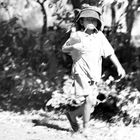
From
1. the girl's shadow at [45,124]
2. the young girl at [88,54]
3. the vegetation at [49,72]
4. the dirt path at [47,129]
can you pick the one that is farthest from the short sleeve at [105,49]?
the girl's shadow at [45,124]

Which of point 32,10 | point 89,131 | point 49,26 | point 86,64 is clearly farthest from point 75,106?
point 32,10

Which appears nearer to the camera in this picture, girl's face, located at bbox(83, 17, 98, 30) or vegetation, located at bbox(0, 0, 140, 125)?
girl's face, located at bbox(83, 17, 98, 30)

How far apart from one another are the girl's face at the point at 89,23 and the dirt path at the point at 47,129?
1.21 m

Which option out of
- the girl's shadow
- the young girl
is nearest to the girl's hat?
the young girl

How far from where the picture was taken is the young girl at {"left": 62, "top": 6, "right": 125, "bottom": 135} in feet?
19.5

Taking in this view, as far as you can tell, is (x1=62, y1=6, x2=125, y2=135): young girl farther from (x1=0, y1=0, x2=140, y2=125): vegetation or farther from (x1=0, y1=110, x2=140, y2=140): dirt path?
(x1=0, y1=0, x2=140, y2=125): vegetation

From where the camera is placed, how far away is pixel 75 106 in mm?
6617

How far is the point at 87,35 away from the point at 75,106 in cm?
103

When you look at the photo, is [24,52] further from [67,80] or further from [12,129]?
[12,129]

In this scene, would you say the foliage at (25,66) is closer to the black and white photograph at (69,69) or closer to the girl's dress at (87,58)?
the black and white photograph at (69,69)

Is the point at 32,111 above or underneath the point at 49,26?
underneath

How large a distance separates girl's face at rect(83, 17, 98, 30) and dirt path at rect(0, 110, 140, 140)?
1.21m

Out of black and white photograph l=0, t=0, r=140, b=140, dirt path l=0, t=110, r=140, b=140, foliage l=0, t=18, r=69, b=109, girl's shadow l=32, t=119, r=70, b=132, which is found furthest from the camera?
foliage l=0, t=18, r=69, b=109

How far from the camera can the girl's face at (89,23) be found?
598 centimetres
